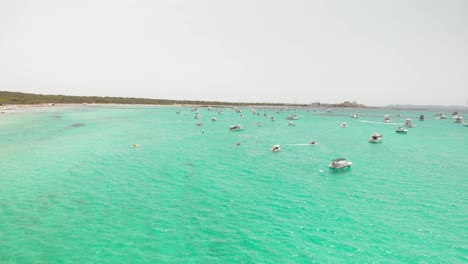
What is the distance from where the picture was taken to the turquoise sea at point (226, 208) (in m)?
25.4

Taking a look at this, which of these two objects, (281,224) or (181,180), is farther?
(181,180)

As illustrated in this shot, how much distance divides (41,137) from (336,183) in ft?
262

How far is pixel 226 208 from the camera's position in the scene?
35.2m

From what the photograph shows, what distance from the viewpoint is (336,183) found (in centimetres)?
4716

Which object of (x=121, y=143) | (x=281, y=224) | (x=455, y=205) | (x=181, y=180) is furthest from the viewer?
(x=121, y=143)

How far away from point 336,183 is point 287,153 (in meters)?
25.1

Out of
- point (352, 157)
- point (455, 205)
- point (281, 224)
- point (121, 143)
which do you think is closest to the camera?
point (281, 224)

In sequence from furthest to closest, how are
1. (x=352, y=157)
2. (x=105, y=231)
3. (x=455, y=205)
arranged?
(x=352, y=157) < (x=455, y=205) < (x=105, y=231)

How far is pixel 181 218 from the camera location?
31938 mm

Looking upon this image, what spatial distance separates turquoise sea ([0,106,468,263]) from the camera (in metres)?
25.4

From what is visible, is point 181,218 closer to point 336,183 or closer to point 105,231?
point 105,231

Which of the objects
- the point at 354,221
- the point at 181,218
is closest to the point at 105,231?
the point at 181,218

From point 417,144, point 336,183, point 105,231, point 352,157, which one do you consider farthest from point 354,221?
point 417,144

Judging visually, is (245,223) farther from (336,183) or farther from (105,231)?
(336,183)
